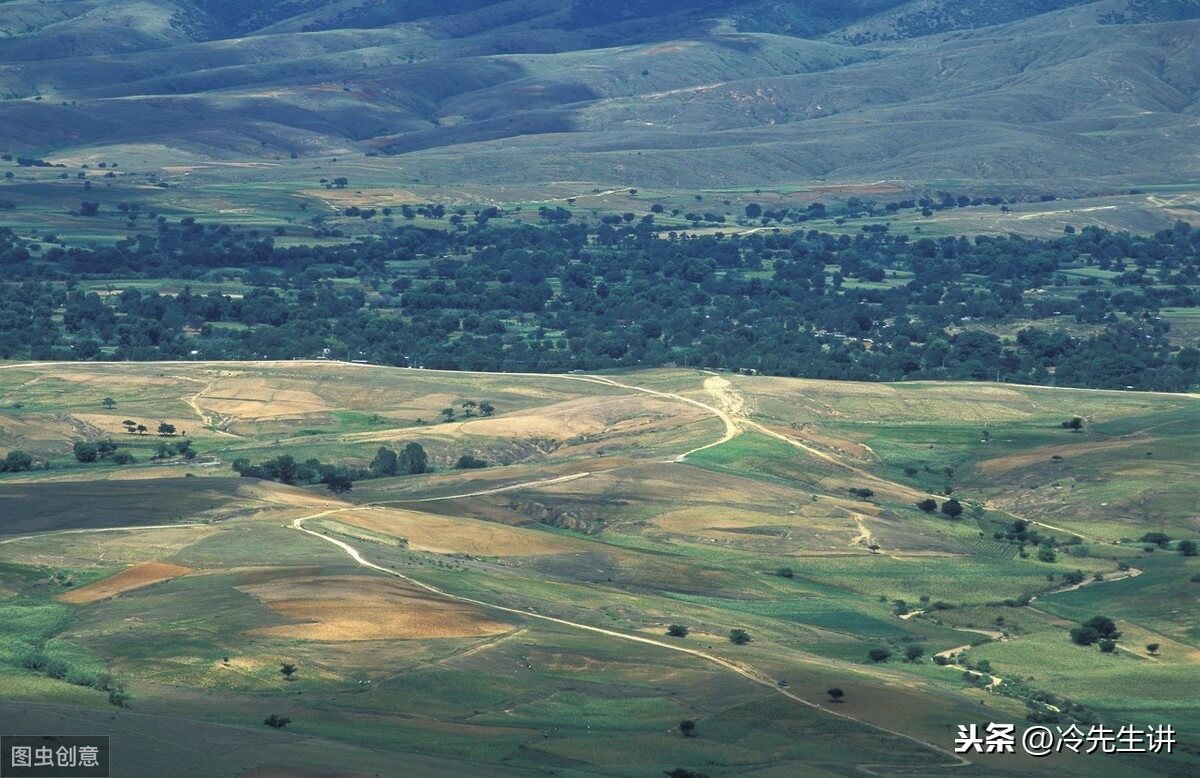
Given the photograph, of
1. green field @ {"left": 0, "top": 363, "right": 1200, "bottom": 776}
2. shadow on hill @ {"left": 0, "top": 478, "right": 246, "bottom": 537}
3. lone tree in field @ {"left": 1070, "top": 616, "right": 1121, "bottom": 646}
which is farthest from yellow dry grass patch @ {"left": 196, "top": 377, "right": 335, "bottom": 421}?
lone tree in field @ {"left": 1070, "top": 616, "right": 1121, "bottom": 646}

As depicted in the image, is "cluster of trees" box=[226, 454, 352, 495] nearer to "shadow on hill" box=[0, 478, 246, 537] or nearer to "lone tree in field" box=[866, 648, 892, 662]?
"shadow on hill" box=[0, 478, 246, 537]

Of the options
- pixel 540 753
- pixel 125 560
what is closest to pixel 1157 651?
pixel 540 753

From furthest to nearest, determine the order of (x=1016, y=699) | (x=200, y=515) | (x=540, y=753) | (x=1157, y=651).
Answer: (x=200, y=515) → (x=1157, y=651) → (x=1016, y=699) → (x=540, y=753)

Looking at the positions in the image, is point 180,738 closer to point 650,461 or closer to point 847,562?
point 847,562

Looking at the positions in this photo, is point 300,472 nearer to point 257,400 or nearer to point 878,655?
point 257,400

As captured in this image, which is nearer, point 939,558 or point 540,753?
point 540,753
